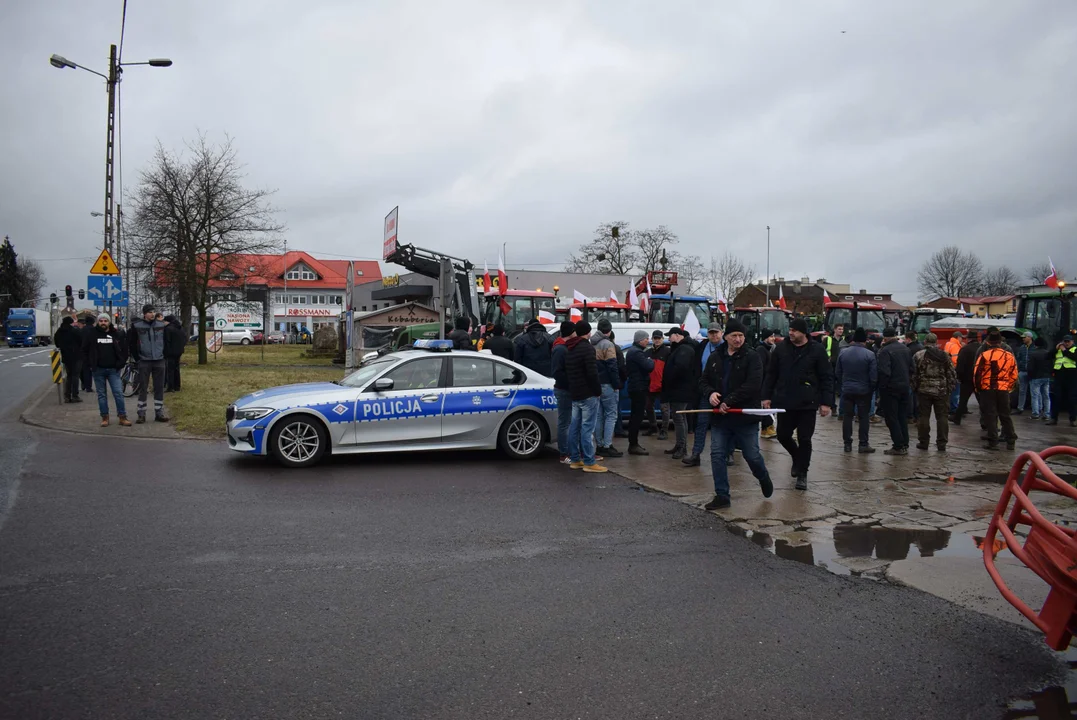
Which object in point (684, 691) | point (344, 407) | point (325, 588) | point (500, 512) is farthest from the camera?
point (344, 407)

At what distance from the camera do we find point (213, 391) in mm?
18781

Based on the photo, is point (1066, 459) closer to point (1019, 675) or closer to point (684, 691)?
point (1019, 675)

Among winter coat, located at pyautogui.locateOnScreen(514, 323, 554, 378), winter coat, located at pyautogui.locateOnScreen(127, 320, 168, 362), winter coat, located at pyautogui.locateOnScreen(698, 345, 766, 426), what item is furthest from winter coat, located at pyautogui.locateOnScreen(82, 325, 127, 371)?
winter coat, located at pyautogui.locateOnScreen(698, 345, 766, 426)

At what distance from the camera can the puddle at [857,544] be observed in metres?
6.06

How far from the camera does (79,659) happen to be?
3934 millimetres

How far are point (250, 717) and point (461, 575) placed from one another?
2165 mm

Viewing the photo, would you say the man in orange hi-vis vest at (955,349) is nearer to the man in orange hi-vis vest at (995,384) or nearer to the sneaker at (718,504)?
the man in orange hi-vis vest at (995,384)

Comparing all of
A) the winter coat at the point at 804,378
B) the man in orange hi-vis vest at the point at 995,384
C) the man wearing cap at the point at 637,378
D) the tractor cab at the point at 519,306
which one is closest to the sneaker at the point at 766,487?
the winter coat at the point at 804,378

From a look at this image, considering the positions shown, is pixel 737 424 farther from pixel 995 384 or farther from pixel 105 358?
pixel 105 358

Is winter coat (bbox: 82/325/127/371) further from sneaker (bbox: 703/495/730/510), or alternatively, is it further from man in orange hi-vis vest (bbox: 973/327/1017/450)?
man in orange hi-vis vest (bbox: 973/327/1017/450)

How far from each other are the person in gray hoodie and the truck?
7003 cm

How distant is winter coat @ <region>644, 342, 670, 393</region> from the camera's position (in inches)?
467

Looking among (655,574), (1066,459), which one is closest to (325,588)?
(655,574)

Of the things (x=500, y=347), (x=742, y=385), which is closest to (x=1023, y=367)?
(x=500, y=347)
